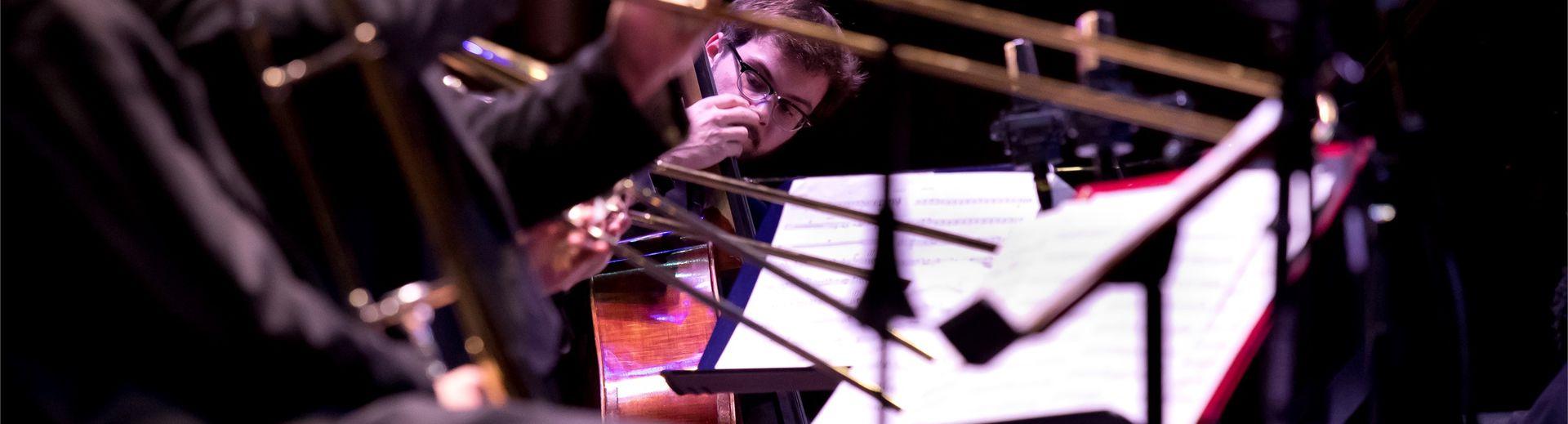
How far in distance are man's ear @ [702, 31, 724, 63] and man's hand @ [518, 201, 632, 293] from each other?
119cm

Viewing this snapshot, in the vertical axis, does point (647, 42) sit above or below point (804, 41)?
below

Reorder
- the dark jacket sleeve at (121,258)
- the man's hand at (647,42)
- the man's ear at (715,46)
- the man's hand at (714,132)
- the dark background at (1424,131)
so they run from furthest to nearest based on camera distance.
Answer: the man's ear at (715,46) → the man's hand at (714,132) → the man's hand at (647,42) → the dark background at (1424,131) → the dark jacket sleeve at (121,258)

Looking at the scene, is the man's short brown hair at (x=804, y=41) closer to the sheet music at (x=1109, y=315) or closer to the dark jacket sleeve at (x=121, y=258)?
the sheet music at (x=1109, y=315)

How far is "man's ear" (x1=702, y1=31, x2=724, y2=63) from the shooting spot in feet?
9.00

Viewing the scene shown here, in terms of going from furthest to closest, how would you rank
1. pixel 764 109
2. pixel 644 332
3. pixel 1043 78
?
pixel 764 109, pixel 644 332, pixel 1043 78

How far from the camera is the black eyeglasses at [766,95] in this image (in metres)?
2.66

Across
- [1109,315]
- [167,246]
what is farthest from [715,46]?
[167,246]

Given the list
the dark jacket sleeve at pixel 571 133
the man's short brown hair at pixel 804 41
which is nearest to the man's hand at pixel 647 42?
the dark jacket sleeve at pixel 571 133

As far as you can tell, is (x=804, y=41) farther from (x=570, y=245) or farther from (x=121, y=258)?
(x=121, y=258)

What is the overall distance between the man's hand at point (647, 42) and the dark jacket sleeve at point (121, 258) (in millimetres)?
412

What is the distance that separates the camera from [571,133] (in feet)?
3.78

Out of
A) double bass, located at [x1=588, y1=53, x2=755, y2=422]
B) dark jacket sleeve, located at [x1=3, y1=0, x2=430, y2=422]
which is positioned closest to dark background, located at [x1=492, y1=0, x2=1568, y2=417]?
dark jacket sleeve, located at [x1=3, y1=0, x2=430, y2=422]

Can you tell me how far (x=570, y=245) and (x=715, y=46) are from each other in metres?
1.33

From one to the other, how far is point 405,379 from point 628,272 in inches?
66.2
